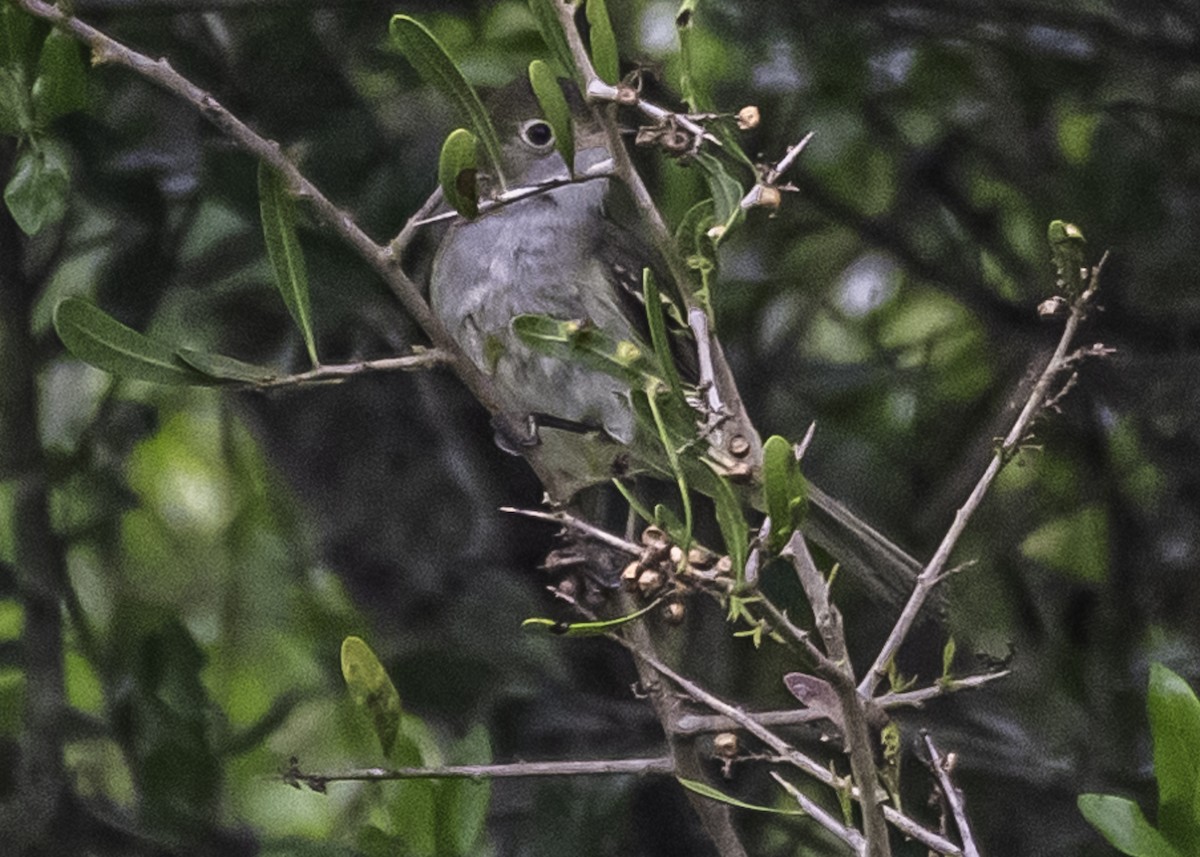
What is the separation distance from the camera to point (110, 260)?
282cm

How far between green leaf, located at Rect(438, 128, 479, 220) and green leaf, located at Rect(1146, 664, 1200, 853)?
2.24 ft

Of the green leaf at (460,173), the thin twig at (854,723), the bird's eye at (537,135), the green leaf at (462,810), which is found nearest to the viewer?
the thin twig at (854,723)

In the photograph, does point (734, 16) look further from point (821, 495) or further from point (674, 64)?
point (821, 495)

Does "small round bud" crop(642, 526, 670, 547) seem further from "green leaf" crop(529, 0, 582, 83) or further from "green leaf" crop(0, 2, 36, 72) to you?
"green leaf" crop(0, 2, 36, 72)

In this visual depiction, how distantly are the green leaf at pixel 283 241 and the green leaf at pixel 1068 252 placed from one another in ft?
2.05

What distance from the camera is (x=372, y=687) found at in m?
1.59

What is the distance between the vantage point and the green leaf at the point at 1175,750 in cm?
149

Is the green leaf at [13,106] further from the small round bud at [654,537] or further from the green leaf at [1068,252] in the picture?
the green leaf at [1068,252]

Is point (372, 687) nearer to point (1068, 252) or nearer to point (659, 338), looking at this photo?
point (659, 338)

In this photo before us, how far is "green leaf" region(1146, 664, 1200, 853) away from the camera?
1494 mm

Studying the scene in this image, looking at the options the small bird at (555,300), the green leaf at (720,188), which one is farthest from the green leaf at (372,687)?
the small bird at (555,300)

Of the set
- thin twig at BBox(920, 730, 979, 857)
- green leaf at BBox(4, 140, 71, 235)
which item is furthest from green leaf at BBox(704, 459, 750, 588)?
green leaf at BBox(4, 140, 71, 235)

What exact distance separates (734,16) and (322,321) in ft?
3.01

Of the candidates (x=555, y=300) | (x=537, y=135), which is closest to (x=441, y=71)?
(x=555, y=300)
